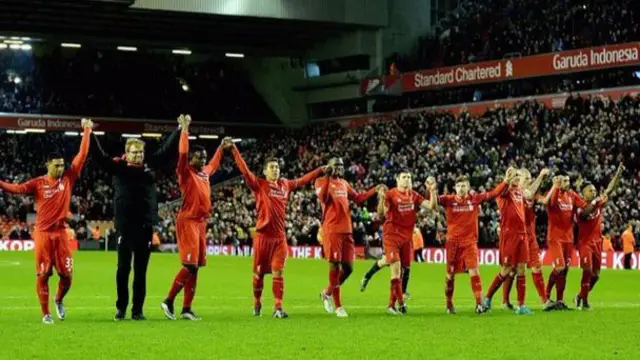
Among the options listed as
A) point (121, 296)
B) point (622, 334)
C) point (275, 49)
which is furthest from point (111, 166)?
point (275, 49)

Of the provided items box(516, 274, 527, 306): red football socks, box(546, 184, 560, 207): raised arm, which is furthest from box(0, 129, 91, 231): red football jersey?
A: box(546, 184, 560, 207): raised arm

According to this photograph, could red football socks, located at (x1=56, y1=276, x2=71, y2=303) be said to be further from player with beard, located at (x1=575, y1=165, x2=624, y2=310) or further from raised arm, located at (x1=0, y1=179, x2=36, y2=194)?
player with beard, located at (x1=575, y1=165, x2=624, y2=310)

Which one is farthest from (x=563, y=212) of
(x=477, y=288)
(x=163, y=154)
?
(x=163, y=154)

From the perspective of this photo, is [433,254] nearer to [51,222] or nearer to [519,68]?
[519,68]

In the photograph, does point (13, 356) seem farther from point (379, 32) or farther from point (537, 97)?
point (379, 32)

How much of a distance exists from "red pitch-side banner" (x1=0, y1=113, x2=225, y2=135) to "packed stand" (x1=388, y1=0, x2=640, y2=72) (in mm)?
12882

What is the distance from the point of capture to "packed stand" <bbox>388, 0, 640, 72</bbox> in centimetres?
5294

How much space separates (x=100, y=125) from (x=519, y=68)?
26.0 meters

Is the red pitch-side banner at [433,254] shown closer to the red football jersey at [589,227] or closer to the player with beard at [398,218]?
the red football jersey at [589,227]

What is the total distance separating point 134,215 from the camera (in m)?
18.0

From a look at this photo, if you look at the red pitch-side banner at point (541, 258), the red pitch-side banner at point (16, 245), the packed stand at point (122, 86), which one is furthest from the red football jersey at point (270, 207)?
the packed stand at point (122, 86)

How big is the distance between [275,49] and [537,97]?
73.6 feet

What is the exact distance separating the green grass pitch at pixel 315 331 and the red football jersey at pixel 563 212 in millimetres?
1530

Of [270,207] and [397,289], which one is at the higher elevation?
[270,207]
